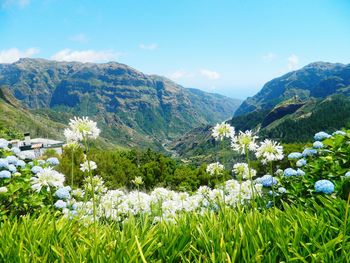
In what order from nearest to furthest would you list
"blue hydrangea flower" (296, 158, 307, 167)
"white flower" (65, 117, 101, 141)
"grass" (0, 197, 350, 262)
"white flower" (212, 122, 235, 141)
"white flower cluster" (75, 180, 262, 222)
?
"grass" (0, 197, 350, 262), "white flower" (65, 117, 101, 141), "white flower" (212, 122, 235, 141), "white flower cluster" (75, 180, 262, 222), "blue hydrangea flower" (296, 158, 307, 167)

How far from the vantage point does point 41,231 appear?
12.7ft

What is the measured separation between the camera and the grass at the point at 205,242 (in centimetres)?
317

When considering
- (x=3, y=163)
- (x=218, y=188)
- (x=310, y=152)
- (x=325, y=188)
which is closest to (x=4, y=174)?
(x=3, y=163)

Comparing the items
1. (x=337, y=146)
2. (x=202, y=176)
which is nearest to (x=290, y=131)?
(x=202, y=176)

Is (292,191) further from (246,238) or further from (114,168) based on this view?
(114,168)

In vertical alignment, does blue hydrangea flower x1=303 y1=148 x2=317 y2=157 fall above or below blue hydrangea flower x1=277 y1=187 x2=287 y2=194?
above

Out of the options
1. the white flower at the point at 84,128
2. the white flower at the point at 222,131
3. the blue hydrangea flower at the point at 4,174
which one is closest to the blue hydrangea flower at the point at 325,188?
the white flower at the point at 222,131

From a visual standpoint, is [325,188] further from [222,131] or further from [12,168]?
[12,168]

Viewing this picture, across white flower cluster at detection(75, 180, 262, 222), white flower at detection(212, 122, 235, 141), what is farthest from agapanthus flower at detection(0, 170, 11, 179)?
white flower at detection(212, 122, 235, 141)

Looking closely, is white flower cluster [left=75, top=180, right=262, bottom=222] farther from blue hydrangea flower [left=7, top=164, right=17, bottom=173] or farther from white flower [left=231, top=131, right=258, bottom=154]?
white flower [left=231, top=131, right=258, bottom=154]

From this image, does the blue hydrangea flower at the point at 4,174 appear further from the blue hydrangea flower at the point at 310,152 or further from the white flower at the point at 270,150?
the blue hydrangea flower at the point at 310,152

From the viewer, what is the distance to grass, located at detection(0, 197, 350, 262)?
3.17 metres

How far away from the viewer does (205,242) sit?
3.53 m

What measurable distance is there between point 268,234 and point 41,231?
2401mm
